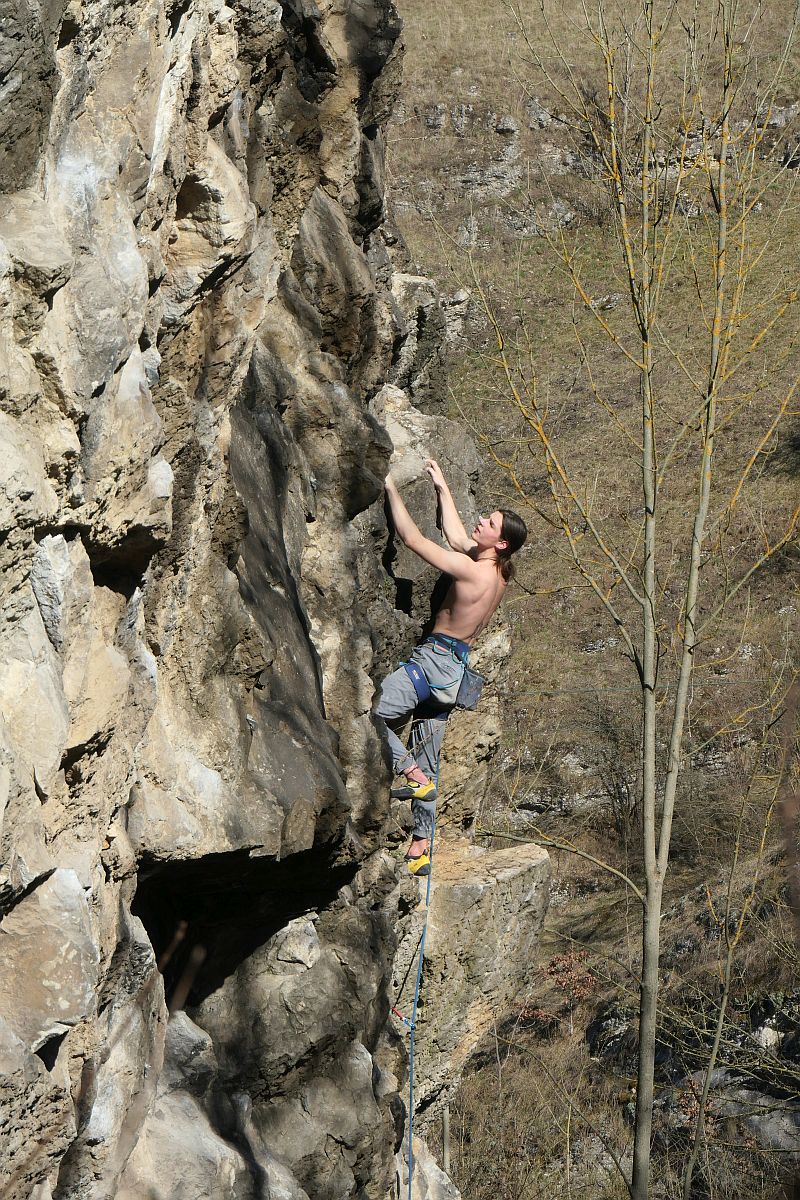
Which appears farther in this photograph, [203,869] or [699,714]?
[699,714]

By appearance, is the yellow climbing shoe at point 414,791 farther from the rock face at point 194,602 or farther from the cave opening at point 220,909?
the cave opening at point 220,909

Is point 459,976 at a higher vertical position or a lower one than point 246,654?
lower

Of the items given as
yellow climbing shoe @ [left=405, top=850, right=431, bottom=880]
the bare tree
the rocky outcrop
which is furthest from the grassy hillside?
yellow climbing shoe @ [left=405, top=850, right=431, bottom=880]

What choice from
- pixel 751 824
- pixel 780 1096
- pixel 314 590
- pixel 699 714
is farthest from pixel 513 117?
pixel 314 590

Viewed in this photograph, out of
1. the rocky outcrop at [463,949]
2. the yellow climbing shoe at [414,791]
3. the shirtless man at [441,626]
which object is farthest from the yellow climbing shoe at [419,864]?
the yellow climbing shoe at [414,791]

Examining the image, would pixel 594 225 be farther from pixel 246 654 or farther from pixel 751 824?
pixel 246 654

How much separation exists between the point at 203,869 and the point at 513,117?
85.9 ft

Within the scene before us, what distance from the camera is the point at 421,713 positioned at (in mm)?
6734

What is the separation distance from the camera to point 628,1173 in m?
10.0

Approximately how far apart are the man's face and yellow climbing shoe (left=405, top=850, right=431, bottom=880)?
5.92 feet

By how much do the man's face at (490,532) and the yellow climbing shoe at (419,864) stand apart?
1805 mm

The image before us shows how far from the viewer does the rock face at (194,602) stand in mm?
2238

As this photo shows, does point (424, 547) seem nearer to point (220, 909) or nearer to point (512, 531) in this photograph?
point (512, 531)

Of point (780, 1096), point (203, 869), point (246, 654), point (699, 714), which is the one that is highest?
point (246, 654)
